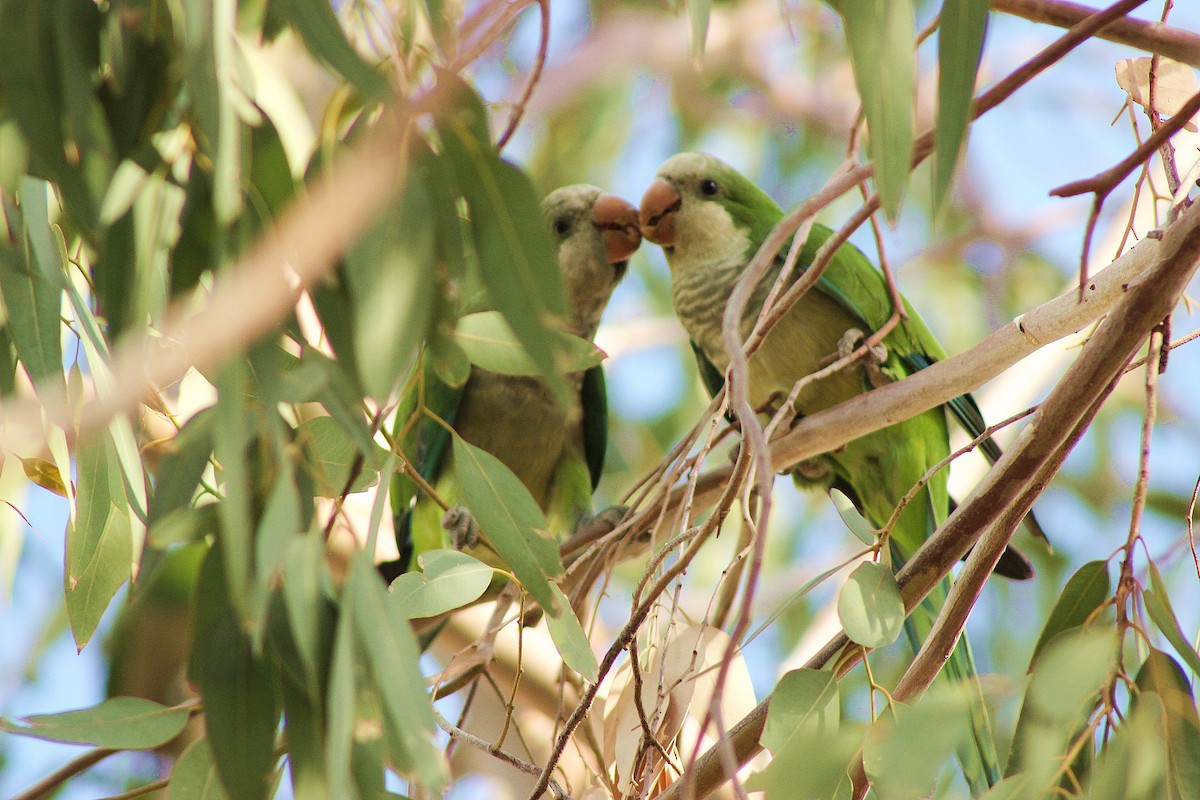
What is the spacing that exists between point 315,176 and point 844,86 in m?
3.48

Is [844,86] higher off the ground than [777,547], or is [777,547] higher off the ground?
[844,86]

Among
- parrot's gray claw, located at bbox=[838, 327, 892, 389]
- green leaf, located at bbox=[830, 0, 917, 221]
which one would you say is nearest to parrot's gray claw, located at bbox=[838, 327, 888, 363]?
parrot's gray claw, located at bbox=[838, 327, 892, 389]

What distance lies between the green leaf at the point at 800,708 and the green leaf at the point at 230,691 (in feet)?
1.24

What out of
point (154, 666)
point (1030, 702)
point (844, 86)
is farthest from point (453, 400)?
point (844, 86)

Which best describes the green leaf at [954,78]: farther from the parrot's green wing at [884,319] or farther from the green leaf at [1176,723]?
the parrot's green wing at [884,319]

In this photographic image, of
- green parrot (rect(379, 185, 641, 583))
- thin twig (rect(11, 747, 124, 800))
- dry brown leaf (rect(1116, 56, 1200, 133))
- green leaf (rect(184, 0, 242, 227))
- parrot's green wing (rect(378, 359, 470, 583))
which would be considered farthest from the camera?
green parrot (rect(379, 185, 641, 583))

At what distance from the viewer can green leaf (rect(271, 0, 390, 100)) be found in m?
0.59

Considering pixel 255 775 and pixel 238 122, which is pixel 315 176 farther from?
pixel 255 775

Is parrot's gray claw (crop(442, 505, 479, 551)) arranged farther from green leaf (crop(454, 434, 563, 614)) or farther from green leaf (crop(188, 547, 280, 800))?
green leaf (crop(188, 547, 280, 800))

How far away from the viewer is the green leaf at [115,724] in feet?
2.53

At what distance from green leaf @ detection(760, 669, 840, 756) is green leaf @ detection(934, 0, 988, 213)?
1.36 feet

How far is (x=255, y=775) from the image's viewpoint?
2.23ft

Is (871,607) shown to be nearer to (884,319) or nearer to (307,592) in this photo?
(307,592)

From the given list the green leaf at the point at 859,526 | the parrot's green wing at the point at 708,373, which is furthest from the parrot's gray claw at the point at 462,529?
the green leaf at the point at 859,526
